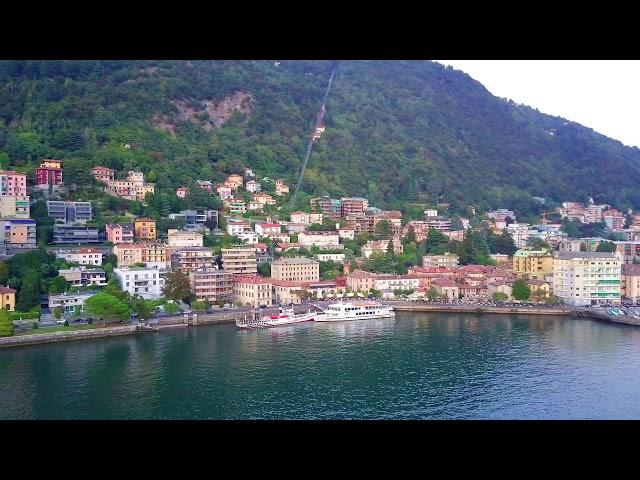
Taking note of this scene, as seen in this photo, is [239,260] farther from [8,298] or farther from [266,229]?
[8,298]

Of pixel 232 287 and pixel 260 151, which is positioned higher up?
pixel 260 151

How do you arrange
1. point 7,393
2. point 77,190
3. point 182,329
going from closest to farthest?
point 7,393
point 182,329
point 77,190

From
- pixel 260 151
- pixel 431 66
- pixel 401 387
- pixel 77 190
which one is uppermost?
pixel 431 66

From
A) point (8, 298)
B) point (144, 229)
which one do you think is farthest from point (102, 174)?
point (8, 298)

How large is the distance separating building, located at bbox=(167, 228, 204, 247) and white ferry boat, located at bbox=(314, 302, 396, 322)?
10.4ft

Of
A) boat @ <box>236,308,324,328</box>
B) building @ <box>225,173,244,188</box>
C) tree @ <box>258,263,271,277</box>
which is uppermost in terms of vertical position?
building @ <box>225,173,244,188</box>

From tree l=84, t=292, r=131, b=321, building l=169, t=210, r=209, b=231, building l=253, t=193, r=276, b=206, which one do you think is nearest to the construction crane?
building l=253, t=193, r=276, b=206

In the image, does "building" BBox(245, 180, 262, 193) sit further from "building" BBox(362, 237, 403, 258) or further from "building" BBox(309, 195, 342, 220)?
"building" BBox(362, 237, 403, 258)

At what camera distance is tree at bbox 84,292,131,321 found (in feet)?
25.1
